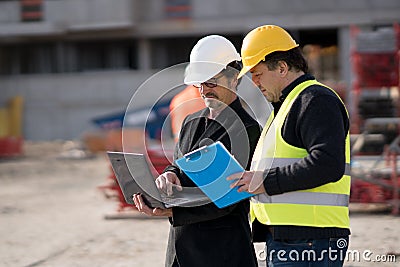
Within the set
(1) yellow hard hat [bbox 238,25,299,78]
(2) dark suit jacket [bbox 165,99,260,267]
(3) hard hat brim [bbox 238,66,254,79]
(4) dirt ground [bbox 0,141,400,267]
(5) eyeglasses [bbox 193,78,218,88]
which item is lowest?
(4) dirt ground [bbox 0,141,400,267]

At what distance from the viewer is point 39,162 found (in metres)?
19.7

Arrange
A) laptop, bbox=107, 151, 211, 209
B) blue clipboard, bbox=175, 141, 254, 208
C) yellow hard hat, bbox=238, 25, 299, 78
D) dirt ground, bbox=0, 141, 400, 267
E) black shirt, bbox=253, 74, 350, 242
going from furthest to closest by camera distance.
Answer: dirt ground, bbox=0, 141, 400, 267, laptop, bbox=107, 151, 211, 209, yellow hard hat, bbox=238, 25, 299, 78, blue clipboard, bbox=175, 141, 254, 208, black shirt, bbox=253, 74, 350, 242

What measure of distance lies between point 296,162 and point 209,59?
2.42ft

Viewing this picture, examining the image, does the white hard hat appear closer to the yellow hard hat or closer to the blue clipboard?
the yellow hard hat

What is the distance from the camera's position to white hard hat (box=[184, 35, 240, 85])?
343 centimetres

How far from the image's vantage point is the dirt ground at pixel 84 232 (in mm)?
7102

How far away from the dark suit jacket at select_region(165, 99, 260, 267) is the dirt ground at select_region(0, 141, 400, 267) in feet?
10.1

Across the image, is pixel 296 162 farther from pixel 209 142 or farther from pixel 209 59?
pixel 209 59

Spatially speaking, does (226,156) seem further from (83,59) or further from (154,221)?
(83,59)

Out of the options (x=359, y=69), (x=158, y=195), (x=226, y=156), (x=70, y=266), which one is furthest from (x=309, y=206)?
(x=359, y=69)

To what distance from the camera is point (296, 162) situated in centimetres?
301

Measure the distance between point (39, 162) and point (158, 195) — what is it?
16811 millimetres

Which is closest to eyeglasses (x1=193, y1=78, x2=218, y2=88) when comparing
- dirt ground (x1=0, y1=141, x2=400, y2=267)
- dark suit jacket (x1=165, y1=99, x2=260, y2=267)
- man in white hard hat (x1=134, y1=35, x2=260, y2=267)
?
man in white hard hat (x1=134, y1=35, x2=260, y2=267)

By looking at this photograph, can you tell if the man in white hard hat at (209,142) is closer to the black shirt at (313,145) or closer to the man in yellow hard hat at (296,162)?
the man in yellow hard hat at (296,162)
